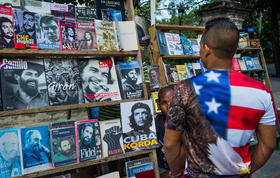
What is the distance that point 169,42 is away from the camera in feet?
10.4

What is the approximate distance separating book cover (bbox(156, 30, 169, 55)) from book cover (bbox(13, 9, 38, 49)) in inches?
67.6

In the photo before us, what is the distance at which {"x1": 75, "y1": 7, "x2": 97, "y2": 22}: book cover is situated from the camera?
79.0 inches

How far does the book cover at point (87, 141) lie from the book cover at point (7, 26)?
828mm

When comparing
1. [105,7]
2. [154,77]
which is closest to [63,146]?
Result: [105,7]

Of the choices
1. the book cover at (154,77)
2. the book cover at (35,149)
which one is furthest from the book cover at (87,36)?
the book cover at (154,77)

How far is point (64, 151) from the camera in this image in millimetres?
1741

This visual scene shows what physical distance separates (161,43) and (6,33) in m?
1.96

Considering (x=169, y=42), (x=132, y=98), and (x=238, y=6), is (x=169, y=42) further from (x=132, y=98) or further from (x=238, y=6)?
(x=238, y=6)

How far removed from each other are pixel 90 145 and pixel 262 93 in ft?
4.64

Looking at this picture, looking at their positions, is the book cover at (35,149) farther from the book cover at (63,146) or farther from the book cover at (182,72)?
the book cover at (182,72)

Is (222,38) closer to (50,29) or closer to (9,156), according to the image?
(50,29)

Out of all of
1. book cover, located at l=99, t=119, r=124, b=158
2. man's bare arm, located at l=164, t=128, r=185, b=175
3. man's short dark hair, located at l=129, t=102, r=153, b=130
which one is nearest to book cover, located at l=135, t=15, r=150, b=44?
man's short dark hair, located at l=129, t=102, r=153, b=130

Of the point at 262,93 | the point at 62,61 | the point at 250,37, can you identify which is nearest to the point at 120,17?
the point at 62,61

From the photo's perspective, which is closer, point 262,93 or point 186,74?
point 262,93
